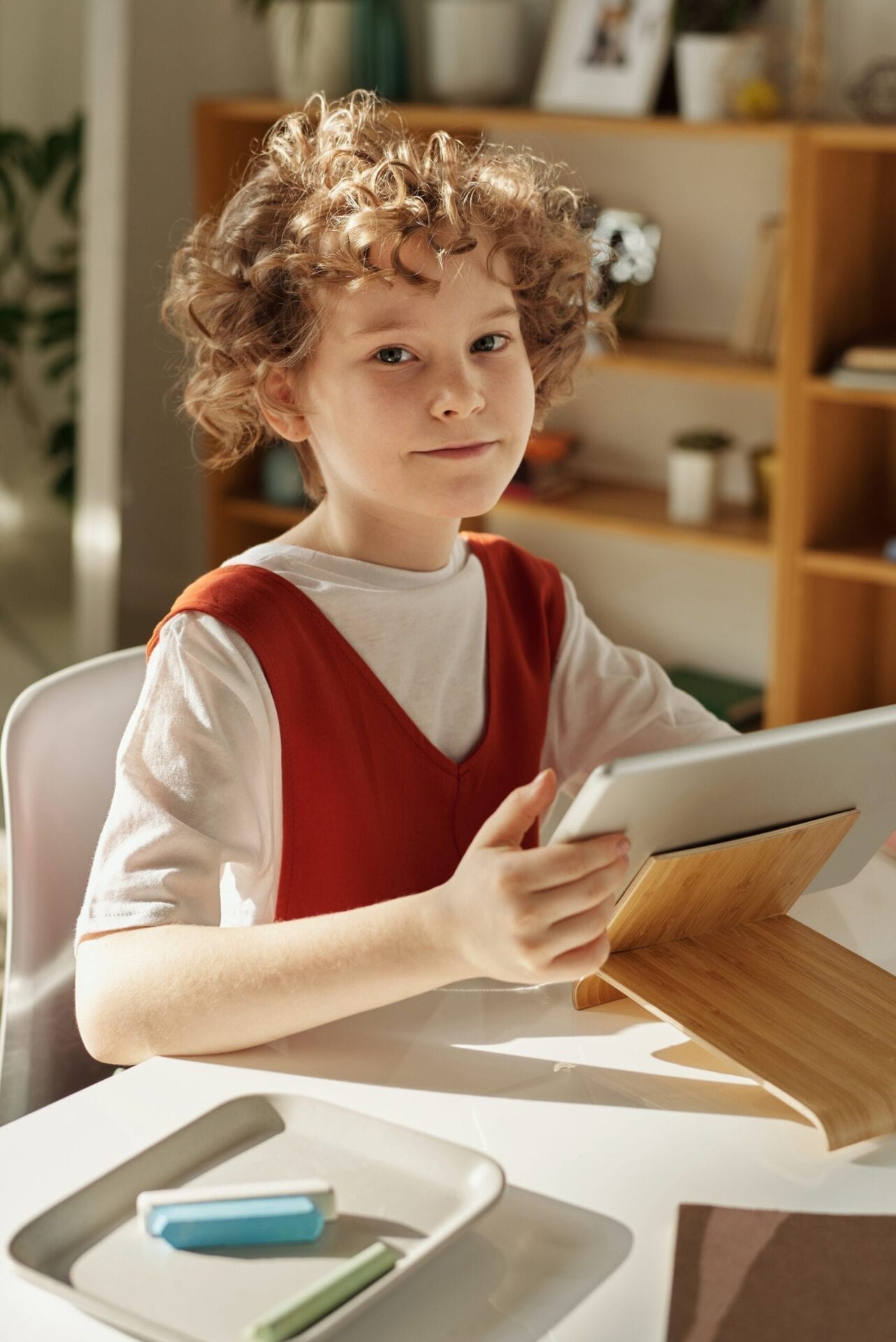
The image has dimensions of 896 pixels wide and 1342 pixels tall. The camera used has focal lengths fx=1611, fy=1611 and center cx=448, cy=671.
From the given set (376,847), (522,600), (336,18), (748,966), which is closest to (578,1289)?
(748,966)

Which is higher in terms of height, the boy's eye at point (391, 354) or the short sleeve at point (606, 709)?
the boy's eye at point (391, 354)

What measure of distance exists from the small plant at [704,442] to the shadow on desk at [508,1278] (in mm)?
2503

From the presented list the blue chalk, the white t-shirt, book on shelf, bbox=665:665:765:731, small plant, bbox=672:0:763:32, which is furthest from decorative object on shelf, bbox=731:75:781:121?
the blue chalk

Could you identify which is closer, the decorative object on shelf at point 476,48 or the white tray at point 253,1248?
the white tray at point 253,1248

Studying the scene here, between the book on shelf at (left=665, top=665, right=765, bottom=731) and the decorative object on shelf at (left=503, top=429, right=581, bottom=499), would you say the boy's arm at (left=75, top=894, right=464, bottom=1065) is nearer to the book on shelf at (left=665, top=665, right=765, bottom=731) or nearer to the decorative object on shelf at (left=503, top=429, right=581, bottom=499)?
the book on shelf at (left=665, top=665, right=765, bottom=731)

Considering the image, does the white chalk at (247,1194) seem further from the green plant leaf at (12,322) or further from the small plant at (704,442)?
the green plant leaf at (12,322)

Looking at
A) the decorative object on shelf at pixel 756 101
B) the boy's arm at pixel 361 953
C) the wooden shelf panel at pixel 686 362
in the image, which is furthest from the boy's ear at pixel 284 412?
the decorative object on shelf at pixel 756 101

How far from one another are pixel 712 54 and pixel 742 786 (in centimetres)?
236

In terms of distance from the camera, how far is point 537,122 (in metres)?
3.13

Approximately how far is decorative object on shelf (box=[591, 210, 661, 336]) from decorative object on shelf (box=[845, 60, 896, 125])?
1.83 ft

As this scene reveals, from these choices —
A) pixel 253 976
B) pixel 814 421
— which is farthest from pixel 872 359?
pixel 253 976

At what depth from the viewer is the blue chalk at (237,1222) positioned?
79 centimetres

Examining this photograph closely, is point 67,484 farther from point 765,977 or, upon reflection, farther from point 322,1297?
point 322,1297

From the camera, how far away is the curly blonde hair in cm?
116
